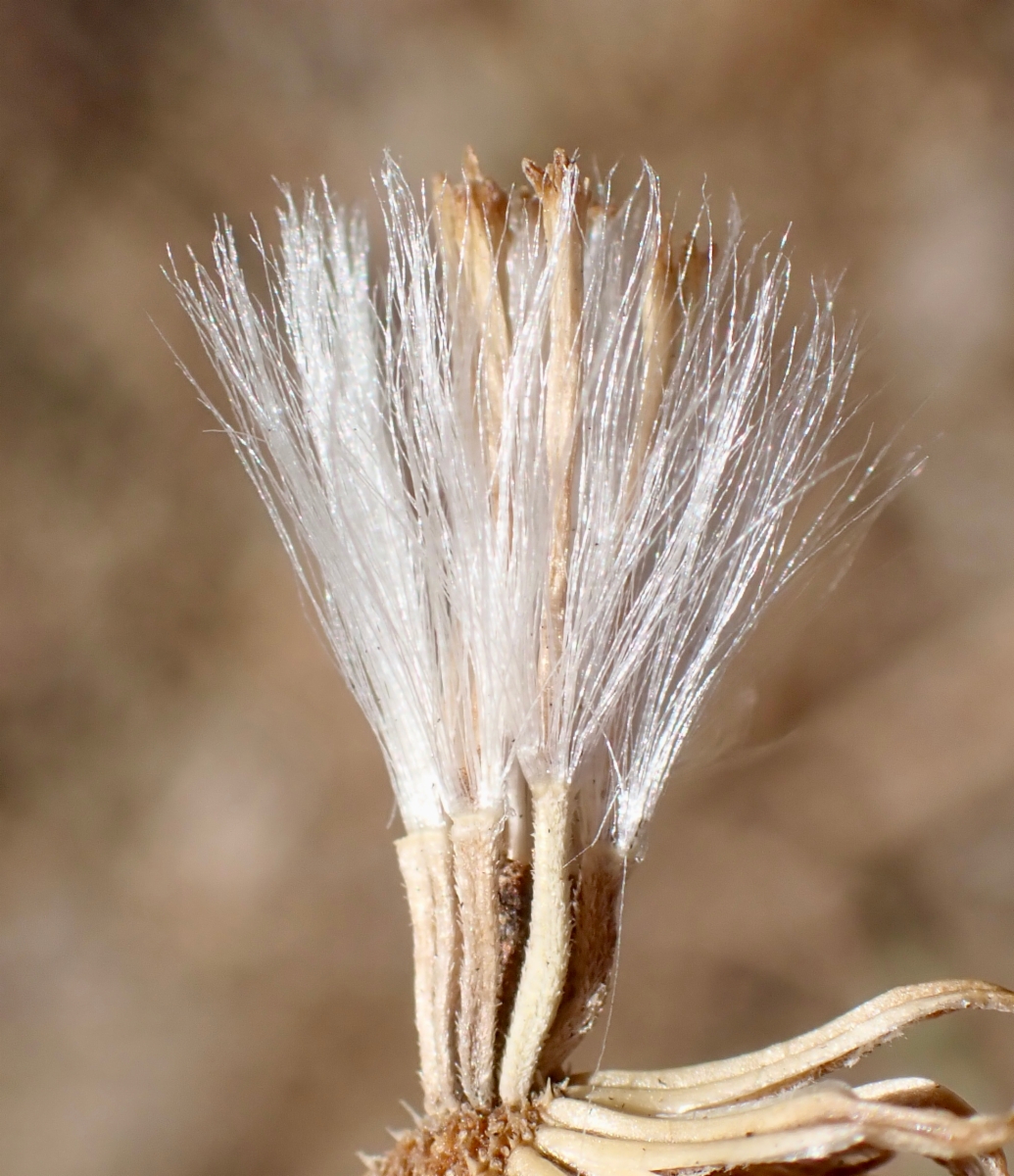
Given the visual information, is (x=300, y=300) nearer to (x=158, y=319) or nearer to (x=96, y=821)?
(x=158, y=319)

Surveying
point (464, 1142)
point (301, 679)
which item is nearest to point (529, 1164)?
point (464, 1142)

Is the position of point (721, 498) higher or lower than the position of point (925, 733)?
lower

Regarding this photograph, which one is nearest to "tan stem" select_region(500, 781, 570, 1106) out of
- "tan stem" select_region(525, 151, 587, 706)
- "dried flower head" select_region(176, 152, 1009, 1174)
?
"dried flower head" select_region(176, 152, 1009, 1174)

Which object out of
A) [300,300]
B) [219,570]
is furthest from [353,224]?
[219,570]

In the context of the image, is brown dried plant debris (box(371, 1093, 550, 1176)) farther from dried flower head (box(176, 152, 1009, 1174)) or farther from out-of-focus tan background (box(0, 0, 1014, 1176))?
out-of-focus tan background (box(0, 0, 1014, 1176))

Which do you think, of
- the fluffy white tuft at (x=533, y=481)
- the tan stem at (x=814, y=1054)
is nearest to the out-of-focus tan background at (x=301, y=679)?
the fluffy white tuft at (x=533, y=481)

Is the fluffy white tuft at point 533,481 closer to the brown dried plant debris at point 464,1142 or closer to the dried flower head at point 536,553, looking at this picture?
the dried flower head at point 536,553
